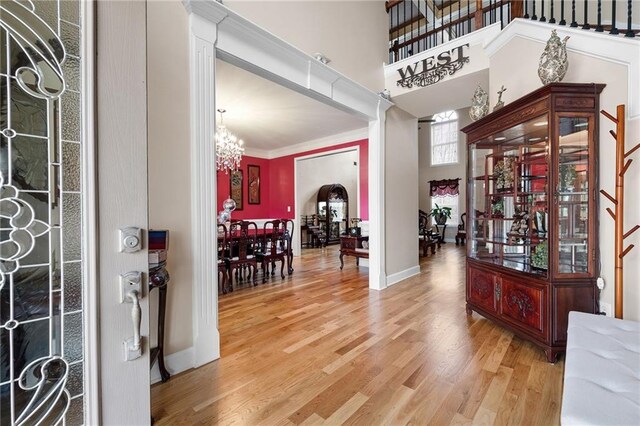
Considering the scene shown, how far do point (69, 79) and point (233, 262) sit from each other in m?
3.46

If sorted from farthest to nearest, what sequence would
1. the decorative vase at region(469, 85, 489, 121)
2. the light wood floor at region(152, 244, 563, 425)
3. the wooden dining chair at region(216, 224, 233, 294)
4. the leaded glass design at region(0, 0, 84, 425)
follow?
1. the wooden dining chair at region(216, 224, 233, 294)
2. the decorative vase at region(469, 85, 489, 121)
3. the light wood floor at region(152, 244, 563, 425)
4. the leaded glass design at region(0, 0, 84, 425)

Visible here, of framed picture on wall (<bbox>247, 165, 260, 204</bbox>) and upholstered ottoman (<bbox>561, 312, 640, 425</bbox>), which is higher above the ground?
framed picture on wall (<bbox>247, 165, 260, 204</bbox>)

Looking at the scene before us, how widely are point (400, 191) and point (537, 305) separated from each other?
267cm

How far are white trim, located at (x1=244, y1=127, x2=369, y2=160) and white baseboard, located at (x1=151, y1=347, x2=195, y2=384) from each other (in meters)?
5.04

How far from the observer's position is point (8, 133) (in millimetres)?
865

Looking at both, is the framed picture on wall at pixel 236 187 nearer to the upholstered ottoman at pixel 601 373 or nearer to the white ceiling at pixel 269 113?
the white ceiling at pixel 269 113

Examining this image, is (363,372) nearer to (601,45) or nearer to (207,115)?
(207,115)

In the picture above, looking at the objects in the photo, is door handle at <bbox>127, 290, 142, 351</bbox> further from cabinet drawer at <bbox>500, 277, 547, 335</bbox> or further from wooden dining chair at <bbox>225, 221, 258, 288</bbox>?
wooden dining chair at <bbox>225, 221, 258, 288</bbox>

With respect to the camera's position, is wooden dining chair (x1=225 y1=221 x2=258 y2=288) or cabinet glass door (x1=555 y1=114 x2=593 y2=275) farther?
wooden dining chair (x1=225 y1=221 x2=258 y2=288)

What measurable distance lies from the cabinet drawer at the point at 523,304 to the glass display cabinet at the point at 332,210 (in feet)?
22.9

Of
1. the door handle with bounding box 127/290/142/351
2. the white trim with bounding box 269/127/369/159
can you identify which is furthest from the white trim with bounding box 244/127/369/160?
the door handle with bounding box 127/290/142/351

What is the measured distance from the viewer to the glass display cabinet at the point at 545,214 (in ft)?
7.02

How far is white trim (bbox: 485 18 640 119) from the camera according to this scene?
6.72ft

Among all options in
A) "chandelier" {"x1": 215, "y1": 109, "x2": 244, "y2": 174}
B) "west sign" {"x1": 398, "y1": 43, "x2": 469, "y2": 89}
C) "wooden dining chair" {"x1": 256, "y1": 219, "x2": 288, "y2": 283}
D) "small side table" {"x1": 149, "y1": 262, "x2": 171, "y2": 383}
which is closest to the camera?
"small side table" {"x1": 149, "y1": 262, "x2": 171, "y2": 383}
